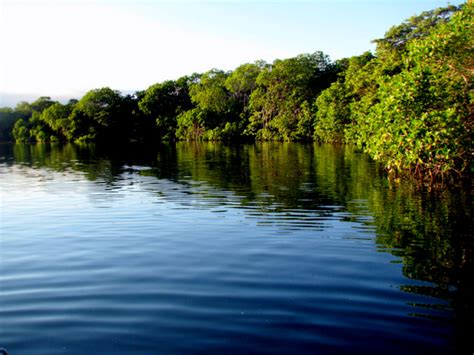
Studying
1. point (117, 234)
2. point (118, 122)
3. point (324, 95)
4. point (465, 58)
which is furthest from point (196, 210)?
point (118, 122)

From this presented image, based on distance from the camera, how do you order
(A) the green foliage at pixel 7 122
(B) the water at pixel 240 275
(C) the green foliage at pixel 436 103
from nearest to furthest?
(B) the water at pixel 240 275, (C) the green foliage at pixel 436 103, (A) the green foliage at pixel 7 122

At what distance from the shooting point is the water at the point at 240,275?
763 centimetres

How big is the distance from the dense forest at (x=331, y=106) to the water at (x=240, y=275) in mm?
4294

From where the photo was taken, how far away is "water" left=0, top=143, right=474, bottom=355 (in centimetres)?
763

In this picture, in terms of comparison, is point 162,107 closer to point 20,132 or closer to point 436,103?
point 20,132

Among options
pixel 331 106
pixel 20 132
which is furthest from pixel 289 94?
pixel 20 132

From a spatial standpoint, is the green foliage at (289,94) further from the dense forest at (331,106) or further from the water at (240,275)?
the water at (240,275)

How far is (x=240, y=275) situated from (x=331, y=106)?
70.1 meters

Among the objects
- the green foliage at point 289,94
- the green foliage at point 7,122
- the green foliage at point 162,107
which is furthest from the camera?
the green foliage at point 7,122

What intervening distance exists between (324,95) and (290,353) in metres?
78.9

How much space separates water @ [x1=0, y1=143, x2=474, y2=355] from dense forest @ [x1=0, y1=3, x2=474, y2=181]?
429 centimetres

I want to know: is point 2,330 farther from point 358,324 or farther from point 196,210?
point 196,210

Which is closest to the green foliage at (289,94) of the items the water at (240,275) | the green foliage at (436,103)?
the green foliage at (436,103)

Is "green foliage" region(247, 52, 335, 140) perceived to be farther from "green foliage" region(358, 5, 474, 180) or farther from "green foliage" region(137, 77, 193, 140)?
"green foliage" region(358, 5, 474, 180)
